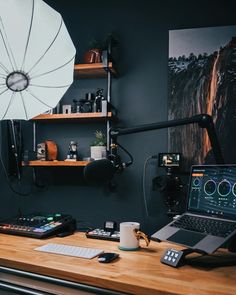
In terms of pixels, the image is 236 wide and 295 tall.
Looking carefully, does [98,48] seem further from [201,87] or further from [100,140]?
[201,87]

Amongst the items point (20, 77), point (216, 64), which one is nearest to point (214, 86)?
point (216, 64)

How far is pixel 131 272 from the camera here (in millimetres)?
1096

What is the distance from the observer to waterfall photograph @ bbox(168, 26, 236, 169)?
1.88 meters

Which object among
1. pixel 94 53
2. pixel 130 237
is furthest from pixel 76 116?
pixel 130 237

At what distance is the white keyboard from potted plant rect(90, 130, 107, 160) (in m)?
0.68

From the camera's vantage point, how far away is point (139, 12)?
2.11 metres

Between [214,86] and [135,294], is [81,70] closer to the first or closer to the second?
[214,86]

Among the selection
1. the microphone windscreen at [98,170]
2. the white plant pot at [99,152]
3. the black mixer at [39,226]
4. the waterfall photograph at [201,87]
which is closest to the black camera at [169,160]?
the waterfall photograph at [201,87]

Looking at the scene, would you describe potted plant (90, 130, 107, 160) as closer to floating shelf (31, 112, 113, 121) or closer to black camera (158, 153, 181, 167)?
floating shelf (31, 112, 113, 121)

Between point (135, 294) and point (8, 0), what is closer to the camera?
point (135, 294)

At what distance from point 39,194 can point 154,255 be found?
1.25 meters

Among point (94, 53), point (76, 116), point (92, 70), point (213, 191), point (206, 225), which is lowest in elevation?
point (206, 225)

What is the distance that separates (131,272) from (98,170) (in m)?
0.50

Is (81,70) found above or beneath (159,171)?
above
